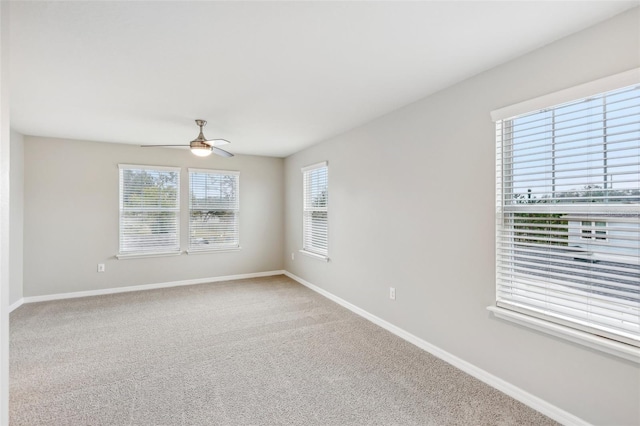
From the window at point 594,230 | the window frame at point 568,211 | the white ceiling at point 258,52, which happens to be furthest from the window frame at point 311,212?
the window at point 594,230

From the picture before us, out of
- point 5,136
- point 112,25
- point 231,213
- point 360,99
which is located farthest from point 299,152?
point 5,136

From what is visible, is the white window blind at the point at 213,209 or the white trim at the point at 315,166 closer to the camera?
the white trim at the point at 315,166

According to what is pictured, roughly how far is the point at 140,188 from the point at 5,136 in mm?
4007

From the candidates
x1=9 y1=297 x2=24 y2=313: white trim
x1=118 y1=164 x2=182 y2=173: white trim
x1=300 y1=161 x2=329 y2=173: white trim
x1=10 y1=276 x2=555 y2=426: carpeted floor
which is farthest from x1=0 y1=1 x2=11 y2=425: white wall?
x1=118 y1=164 x2=182 y2=173: white trim

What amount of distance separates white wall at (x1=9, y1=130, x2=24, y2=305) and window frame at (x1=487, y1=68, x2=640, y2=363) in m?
5.83

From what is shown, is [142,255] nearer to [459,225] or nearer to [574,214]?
[459,225]

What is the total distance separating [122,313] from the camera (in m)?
4.05

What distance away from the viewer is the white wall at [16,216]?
4.12 meters

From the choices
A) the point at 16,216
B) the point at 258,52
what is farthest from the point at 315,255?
the point at 16,216

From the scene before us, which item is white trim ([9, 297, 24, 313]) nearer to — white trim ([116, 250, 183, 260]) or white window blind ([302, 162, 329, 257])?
white trim ([116, 250, 183, 260])

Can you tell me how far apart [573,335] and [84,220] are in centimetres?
612

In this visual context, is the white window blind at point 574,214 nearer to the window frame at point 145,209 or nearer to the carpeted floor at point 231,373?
the carpeted floor at point 231,373

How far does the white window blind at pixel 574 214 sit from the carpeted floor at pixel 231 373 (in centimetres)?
84

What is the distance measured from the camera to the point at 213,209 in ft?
18.9
